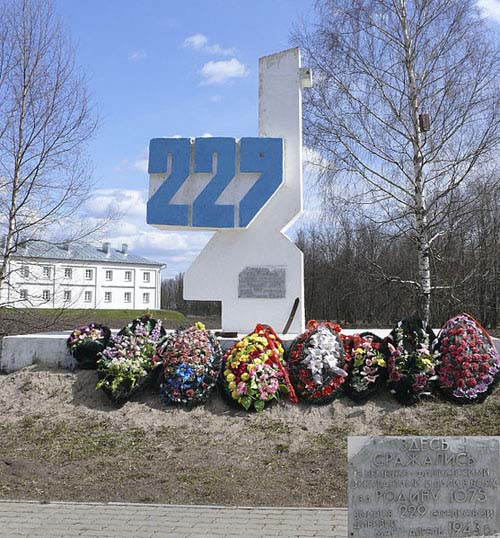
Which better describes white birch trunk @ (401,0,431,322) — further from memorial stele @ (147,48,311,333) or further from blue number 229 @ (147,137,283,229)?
blue number 229 @ (147,137,283,229)

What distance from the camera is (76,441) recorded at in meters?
6.69

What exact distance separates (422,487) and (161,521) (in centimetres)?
195

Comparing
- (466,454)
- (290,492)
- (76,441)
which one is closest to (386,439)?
(466,454)

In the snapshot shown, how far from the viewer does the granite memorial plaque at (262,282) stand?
31.3ft

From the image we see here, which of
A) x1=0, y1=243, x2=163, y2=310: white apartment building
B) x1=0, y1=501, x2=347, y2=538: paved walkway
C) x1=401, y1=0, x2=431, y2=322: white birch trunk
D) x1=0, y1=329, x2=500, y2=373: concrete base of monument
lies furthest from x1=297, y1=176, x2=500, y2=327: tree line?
x1=0, y1=243, x2=163, y2=310: white apartment building

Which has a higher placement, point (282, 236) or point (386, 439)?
point (282, 236)

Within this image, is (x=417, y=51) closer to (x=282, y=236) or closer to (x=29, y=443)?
(x=282, y=236)

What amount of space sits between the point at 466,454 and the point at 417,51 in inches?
406

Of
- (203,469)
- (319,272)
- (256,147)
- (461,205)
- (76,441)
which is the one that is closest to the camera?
(203,469)

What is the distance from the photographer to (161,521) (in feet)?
14.4

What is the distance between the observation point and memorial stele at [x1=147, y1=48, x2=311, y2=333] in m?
9.43

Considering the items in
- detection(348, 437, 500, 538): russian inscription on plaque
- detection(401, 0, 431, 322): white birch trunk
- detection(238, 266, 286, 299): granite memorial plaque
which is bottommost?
detection(348, 437, 500, 538): russian inscription on plaque

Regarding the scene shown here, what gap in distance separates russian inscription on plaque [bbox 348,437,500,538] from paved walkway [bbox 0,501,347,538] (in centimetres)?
82

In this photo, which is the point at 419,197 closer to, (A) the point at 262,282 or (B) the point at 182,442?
(A) the point at 262,282
